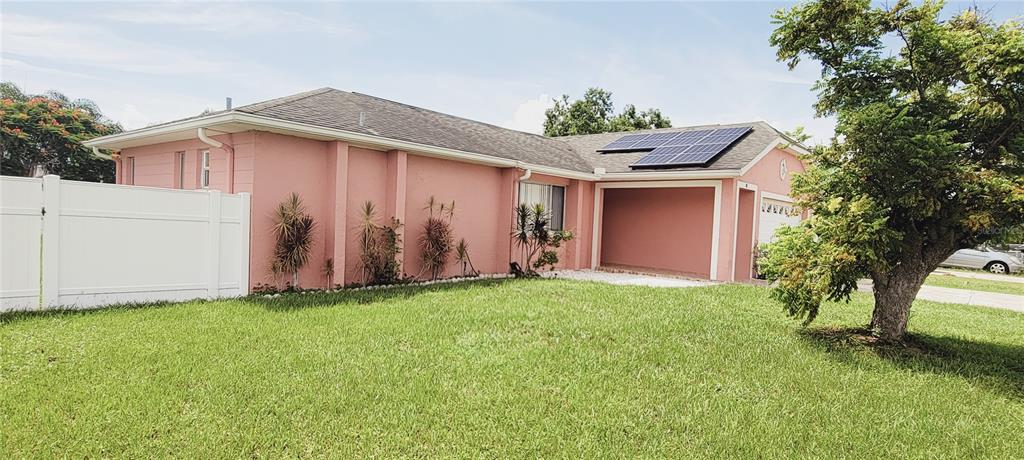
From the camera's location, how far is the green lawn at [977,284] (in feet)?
50.3

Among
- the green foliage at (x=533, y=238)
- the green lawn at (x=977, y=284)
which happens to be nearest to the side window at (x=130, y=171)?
the green foliage at (x=533, y=238)

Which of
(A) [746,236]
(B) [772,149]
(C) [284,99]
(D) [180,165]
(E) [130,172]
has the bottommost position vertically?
(A) [746,236]

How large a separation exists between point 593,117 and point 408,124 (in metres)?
28.1

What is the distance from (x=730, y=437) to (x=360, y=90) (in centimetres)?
1206

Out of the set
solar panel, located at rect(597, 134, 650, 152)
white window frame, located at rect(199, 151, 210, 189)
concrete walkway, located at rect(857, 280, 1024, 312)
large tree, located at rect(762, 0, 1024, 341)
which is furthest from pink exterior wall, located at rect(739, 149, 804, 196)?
white window frame, located at rect(199, 151, 210, 189)

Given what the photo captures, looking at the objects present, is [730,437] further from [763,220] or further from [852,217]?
[763,220]

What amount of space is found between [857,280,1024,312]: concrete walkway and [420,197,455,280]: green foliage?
8.83m

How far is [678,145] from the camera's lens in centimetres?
1588

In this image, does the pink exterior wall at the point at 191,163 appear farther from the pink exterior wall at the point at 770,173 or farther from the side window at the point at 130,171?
the pink exterior wall at the point at 770,173

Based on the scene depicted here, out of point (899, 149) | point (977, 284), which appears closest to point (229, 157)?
point (899, 149)

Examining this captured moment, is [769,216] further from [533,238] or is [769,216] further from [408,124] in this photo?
[408,124]

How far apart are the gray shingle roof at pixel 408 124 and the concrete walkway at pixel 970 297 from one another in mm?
A: 8399

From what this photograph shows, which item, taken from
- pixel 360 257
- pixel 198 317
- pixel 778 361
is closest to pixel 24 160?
pixel 360 257

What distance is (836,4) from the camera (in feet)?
21.5
